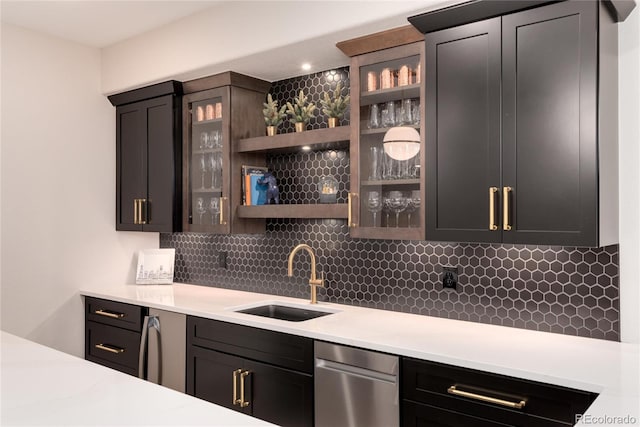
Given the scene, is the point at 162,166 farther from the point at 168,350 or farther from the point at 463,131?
the point at 463,131

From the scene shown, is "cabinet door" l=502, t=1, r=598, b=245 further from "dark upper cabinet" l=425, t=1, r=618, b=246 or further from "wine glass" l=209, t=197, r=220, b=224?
"wine glass" l=209, t=197, r=220, b=224

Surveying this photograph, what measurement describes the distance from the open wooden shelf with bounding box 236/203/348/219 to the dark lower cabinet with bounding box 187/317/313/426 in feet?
2.30

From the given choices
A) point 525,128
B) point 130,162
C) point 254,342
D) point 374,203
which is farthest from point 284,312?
point 525,128

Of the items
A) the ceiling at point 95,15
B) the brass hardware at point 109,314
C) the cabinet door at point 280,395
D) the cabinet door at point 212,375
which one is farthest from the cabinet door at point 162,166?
the cabinet door at point 280,395

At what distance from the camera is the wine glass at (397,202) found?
99.7 inches

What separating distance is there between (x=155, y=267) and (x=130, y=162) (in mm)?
815

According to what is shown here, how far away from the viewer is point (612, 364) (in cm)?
190

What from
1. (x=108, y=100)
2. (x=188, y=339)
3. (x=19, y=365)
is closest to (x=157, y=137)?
(x=108, y=100)

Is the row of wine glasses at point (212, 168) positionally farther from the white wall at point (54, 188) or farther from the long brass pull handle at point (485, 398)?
the long brass pull handle at point (485, 398)

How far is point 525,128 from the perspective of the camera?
211 cm

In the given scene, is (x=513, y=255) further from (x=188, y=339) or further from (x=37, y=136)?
(x=37, y=136)

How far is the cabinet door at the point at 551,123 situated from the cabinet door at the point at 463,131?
6cm

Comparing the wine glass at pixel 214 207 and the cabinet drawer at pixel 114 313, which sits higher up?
the wine glass at pixel 214 207

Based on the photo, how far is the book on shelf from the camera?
3320 mm
